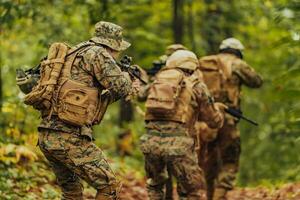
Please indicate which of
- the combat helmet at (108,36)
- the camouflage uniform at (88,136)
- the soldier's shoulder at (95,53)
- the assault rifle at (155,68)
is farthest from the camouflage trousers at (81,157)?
the assault rifle at (155,68)

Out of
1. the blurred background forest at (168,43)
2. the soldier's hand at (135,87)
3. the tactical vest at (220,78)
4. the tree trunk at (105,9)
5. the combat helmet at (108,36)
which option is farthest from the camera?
the tree trunk at (105,9)

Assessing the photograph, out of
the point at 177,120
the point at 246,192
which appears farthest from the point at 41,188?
the point at 246,192

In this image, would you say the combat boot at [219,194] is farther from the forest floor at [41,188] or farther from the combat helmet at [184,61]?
the combat helmet at [184,61]

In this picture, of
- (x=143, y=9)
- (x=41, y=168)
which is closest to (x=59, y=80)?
(x=41, y=168)

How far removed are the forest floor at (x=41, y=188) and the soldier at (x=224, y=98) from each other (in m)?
0.95

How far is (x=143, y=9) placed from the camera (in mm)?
16844

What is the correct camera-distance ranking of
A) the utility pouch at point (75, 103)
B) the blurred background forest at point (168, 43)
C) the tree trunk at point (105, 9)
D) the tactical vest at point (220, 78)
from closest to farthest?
the utility pouch at point (75, 103), the tactical vest at point (220, 78), the blurred background forest at point (168, 43), the tree trunk at point (105, 9)

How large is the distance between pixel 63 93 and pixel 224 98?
4.38m

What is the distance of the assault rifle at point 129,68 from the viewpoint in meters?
7.74

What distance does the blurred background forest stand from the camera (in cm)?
1116

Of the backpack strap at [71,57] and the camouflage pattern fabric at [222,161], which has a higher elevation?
the backpack strap at [71,57]

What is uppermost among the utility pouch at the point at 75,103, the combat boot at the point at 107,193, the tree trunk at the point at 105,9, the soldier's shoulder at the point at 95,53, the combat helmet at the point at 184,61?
the tree trunk at the point at 105,9

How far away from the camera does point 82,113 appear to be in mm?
6957

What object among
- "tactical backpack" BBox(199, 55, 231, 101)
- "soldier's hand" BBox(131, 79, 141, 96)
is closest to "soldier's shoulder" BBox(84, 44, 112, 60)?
"soldier's hand" BBox(131, 79, 141, 96)
